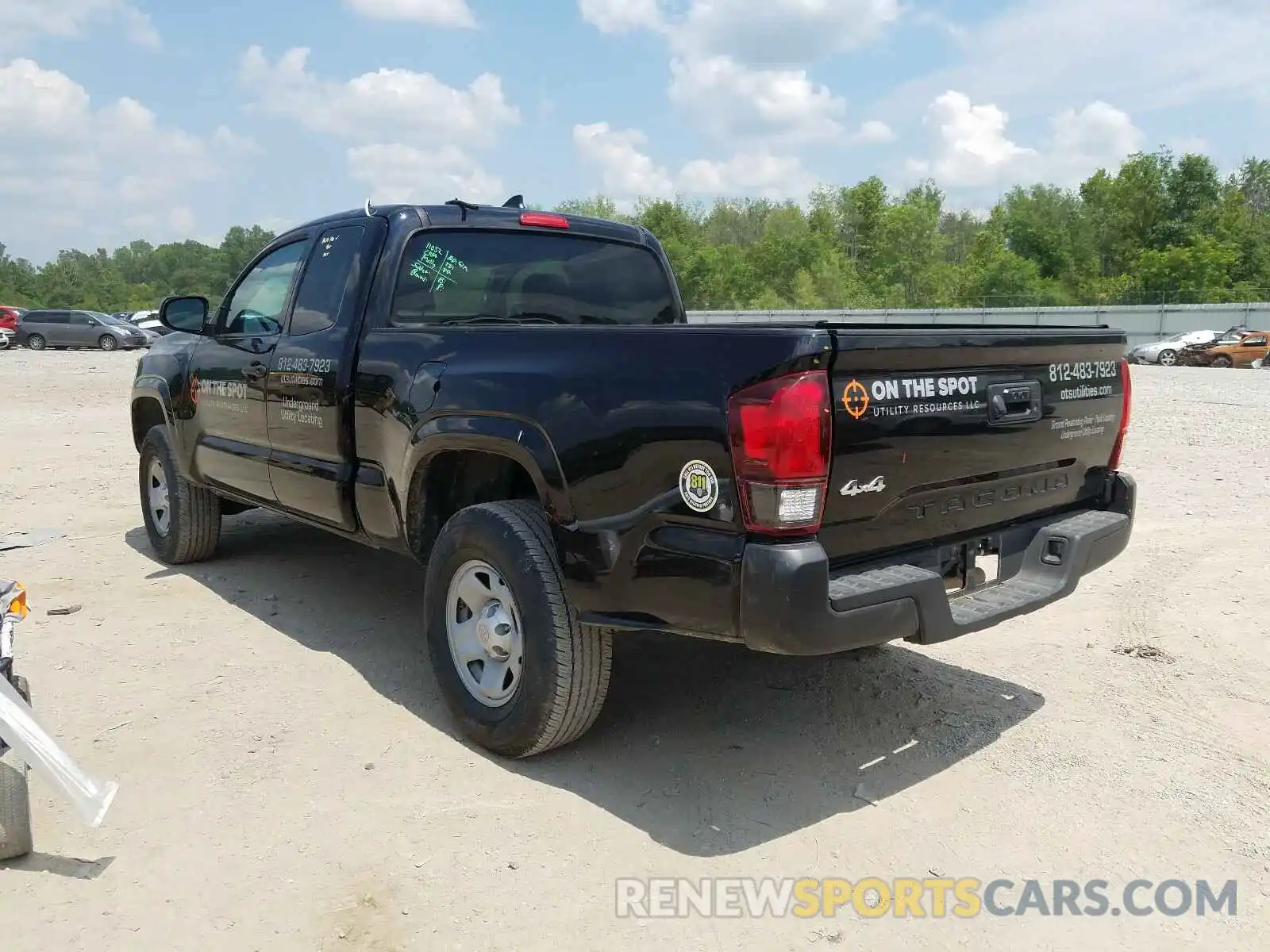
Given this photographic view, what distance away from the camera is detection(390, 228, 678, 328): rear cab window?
430 cm

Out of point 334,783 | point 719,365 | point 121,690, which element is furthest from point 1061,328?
point 121,690

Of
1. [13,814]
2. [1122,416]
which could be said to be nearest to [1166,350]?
[1122,416]

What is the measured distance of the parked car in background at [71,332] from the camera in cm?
3309

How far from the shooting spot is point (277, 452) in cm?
479

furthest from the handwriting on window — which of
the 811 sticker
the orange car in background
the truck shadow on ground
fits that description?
the orange car in background

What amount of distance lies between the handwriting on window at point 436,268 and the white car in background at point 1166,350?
105ft

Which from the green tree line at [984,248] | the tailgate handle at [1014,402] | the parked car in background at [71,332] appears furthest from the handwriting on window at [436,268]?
the green tree line at [984,248]

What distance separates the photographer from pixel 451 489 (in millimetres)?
3963

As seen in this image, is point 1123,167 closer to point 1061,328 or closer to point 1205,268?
point 1205,268

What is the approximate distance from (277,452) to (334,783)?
6.35 feet

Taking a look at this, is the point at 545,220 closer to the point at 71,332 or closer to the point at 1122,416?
the point at 1122,416

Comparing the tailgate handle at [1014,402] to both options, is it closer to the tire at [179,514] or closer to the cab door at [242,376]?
the cab door at [242,376]

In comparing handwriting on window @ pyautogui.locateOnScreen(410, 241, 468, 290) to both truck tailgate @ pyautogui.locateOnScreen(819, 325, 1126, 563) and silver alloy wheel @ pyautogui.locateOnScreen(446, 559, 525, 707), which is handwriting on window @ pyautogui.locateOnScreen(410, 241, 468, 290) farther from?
truck tailgate @ pyautogui.locateOnScreen(819, 325, 1126, 563)

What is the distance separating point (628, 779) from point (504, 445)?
1.22m
